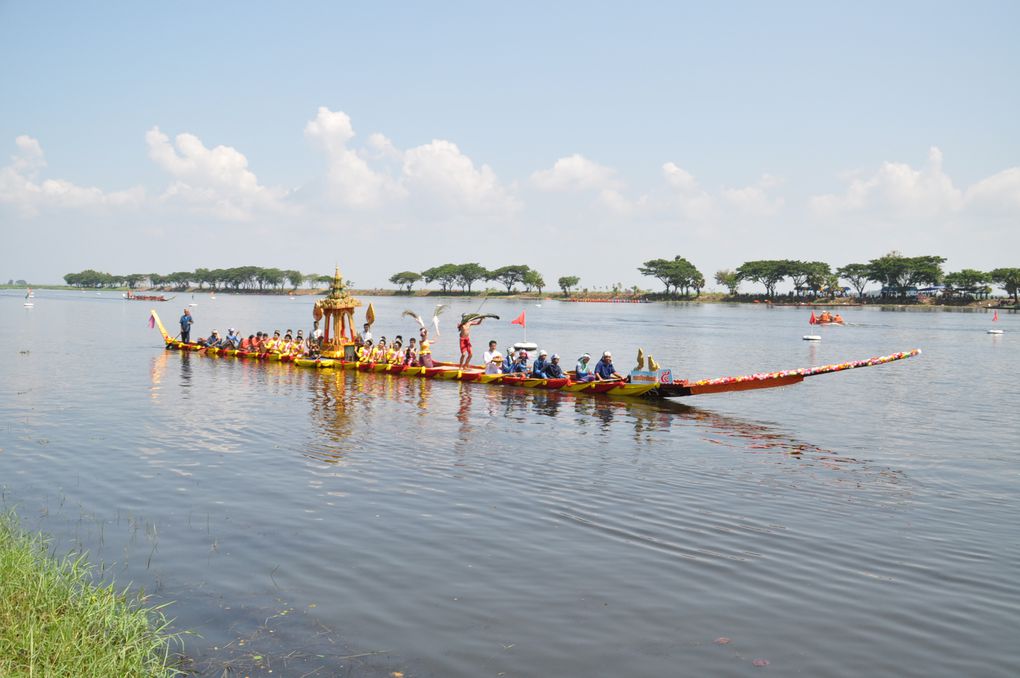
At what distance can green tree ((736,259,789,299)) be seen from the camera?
154 metres

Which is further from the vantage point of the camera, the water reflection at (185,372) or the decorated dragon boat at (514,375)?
the water reflection at (185,372)

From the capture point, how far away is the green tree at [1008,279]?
12319 cm

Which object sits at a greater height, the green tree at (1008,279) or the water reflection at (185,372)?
the green tree at (1008,279)

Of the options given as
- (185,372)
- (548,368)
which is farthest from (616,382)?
(185,372)

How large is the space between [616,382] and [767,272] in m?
141

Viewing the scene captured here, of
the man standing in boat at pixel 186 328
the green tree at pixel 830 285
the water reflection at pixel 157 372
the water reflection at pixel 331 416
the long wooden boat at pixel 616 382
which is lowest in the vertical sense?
the water reflection at pixel 331 416

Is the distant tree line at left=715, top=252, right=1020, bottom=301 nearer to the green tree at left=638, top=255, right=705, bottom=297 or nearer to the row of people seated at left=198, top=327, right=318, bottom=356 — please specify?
the green tree at left=638, top=255, right=705, bottom=297

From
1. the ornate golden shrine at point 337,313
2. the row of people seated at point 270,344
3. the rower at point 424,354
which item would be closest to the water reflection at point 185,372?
the row of people seated at point 270,344

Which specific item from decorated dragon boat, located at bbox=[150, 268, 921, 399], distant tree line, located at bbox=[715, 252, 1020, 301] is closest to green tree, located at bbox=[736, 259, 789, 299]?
distant tree line, located at bbox=[715, 252, 1020, 301]

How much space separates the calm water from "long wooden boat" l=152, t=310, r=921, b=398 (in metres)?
0.67

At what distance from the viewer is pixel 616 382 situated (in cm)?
2483

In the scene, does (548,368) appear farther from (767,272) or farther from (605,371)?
(767,272)

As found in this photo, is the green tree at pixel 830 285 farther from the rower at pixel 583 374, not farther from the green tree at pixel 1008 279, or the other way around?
the rower at pixel 583 374

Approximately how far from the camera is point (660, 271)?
17550 centimetres
